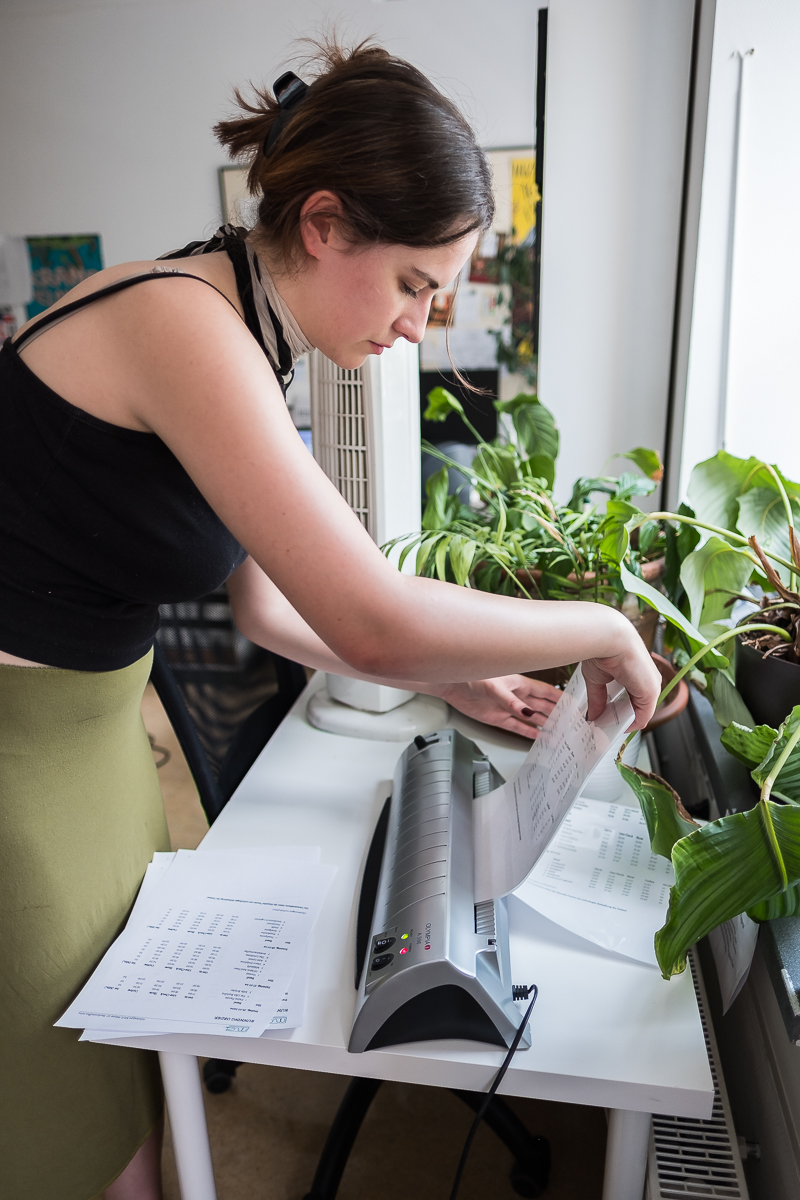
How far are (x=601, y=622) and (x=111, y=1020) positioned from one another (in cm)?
58

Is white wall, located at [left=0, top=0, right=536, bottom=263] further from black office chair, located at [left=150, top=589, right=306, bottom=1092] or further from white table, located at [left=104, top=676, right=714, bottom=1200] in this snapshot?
white table, located at [left=104, top=676, right=714, bottom=1200]

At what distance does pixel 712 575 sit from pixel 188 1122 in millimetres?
913

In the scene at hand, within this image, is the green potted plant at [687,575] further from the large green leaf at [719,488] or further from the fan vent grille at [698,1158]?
the fan vent grille at [698,1158]

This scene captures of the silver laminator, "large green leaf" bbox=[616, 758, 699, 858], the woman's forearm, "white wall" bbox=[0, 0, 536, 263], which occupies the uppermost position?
"white wall" bbox=[0, 0, 536, 263]

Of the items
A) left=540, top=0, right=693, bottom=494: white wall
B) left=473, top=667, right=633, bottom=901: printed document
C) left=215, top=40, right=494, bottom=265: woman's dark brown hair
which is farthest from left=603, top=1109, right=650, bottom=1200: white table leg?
left=540, top=0, right=693, bottom=494: white wall

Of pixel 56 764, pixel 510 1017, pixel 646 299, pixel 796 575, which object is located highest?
pixel 646 299

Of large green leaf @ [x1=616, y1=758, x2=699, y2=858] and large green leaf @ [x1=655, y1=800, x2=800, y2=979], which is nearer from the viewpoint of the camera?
large green leaf @ [x1=655, y1=800, x2=800, y2=979]

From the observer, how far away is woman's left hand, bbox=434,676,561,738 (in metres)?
1.11

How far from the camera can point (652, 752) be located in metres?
1.31

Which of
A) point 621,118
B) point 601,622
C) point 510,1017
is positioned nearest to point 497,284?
point 621,118

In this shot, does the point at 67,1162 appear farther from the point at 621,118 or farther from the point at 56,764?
the point at 621,118

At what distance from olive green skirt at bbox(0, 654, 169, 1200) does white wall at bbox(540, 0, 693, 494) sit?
1.40m

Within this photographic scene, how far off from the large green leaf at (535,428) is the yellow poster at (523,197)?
138cm

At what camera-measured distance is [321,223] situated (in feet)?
2.18
